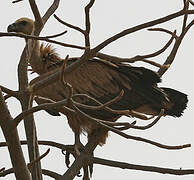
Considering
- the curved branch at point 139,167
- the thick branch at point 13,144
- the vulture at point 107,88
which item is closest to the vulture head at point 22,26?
the vulture at point 107,88

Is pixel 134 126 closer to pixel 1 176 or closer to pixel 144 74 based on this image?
pixel 1 176

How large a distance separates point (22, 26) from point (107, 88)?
5.55ft

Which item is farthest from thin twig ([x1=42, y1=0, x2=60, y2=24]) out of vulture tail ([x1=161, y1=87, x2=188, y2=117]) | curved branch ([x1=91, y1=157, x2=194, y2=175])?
vulture tail ([x1=161, y1=87, x2=188, y2=117])

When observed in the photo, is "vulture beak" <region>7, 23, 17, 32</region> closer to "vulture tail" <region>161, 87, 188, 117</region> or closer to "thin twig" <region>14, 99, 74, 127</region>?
"vulture tail" <region>161, 87, 188, 117</region>

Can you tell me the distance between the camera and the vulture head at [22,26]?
8953mm

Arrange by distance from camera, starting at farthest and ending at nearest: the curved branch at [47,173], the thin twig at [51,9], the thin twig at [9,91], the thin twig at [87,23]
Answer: the thin twig at [51,9] < the curved branch at [47,173] < the thin twig at [9,91] < the thin twig at [87,23]

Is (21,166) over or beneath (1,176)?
over

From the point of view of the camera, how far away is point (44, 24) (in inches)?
199

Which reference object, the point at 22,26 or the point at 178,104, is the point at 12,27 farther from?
the point at 178,104

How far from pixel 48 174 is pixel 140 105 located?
274cm

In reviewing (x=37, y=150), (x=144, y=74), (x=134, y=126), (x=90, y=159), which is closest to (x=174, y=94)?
(x=144, y=74)

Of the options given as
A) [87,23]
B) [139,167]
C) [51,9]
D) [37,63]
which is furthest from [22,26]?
[87,23]

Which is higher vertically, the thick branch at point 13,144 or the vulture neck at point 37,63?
the thick branch at point 13,144

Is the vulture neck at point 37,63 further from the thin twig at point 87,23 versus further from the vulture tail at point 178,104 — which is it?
the thin twig at point 87,23
